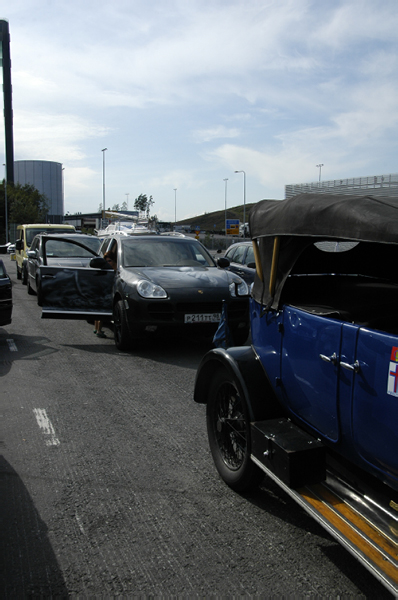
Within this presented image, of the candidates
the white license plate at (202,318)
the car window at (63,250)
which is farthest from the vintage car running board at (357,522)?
the car window at (63,250)

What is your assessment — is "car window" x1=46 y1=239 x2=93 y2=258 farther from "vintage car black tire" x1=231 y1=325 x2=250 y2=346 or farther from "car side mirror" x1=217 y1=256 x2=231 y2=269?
"vintage car black tire" x1=231 y1=325 x2=250 y2=346

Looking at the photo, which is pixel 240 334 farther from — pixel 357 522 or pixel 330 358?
pixel 357 522

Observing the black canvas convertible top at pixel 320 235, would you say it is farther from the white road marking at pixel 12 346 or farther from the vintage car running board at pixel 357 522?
the white road marking at pixel 12 346

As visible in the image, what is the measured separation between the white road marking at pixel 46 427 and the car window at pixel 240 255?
844 centimetres

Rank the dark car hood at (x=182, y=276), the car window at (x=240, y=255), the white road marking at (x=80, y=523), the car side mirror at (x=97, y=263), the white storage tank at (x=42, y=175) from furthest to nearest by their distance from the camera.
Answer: the white storage tank at (x=42, y=175) → the car window at (x=240, y=255) → the car side mirror at (x=97, y=263) → the dark car hood at (x=182, y=276) → the white road marking at (x=80, y=523)

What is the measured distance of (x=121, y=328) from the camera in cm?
735

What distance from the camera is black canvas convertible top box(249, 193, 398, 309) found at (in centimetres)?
219

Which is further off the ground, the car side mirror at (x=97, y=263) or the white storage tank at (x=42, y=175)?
the white storage tank at (x=42, y=175)

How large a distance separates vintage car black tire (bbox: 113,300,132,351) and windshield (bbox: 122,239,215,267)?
787mm

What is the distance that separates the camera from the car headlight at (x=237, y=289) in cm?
723

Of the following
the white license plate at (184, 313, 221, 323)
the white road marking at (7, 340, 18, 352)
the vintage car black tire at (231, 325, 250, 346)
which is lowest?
the white road marking at (7, 340, 18, 352)

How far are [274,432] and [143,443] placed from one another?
1586mm

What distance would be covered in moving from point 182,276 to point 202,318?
747 millimetres

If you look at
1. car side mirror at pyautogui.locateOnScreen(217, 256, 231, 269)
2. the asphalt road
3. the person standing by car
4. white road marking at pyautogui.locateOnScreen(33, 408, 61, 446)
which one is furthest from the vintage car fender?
the person standing by car
